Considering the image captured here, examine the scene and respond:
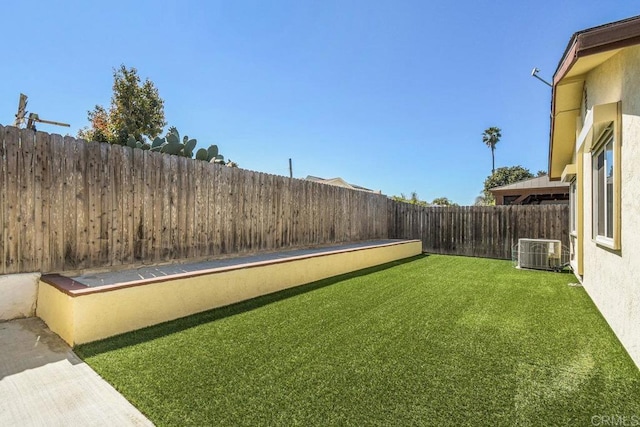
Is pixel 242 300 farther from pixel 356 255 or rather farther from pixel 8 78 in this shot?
pixel 8 78

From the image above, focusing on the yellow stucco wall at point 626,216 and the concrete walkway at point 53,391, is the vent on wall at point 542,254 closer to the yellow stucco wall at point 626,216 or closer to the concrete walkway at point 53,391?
the yellow stucco wall at point 626,216

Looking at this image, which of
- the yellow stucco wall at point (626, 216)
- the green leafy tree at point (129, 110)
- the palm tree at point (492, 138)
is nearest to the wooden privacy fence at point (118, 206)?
the yellow stucco wall at point (626, 216)

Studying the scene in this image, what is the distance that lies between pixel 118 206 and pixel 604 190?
709 centimetres

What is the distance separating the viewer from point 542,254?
7.78 m

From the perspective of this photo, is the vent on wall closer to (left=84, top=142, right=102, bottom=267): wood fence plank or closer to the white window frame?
the white window frame

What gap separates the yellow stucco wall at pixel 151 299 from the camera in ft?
10.3

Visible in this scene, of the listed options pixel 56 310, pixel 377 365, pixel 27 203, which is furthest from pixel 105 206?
pixel 377 365

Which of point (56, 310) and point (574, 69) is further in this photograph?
point (574, 69)

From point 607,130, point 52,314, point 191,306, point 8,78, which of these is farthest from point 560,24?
point 8,78

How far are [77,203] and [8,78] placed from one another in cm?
836

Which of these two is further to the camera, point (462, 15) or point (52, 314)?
point (462, 15)

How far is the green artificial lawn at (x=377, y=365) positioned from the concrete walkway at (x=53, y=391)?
11 centimetres

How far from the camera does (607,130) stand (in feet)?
12.6

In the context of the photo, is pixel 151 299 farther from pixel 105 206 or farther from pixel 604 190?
pixel 604 190
